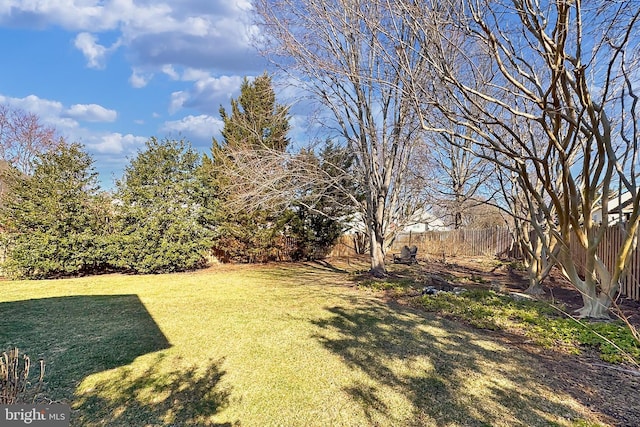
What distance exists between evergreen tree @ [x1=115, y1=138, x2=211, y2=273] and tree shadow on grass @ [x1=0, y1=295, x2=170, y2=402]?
3.49 m

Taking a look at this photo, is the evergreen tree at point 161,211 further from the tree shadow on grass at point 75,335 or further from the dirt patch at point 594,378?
the dirt patch at point 594,378

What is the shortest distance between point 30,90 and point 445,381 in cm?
1846

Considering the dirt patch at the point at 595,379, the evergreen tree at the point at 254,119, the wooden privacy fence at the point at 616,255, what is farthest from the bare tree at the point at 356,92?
the dirt patch at the point at 595,379

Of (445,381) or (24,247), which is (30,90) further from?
(445,381)

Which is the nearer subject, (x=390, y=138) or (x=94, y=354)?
(x=94, y=354)

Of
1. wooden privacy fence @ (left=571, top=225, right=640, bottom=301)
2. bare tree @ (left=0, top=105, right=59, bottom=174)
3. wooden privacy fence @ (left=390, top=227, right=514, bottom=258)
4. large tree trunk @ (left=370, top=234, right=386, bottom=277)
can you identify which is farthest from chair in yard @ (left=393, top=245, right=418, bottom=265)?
bare tree @ (left=0, top=105, right=59, bottom=174)

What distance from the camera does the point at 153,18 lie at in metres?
8.05

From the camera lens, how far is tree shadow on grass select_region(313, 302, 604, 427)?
2.42 m

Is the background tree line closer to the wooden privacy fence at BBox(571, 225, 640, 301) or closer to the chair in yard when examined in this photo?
the chair in yard

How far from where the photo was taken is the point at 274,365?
10.7 feet

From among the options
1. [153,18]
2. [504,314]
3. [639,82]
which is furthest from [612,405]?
[153,18]

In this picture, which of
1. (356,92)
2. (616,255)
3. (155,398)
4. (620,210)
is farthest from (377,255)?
(155,398)

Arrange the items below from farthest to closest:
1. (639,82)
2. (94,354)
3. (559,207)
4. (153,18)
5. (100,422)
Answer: (153,18), (639,82), (559,207), (94,354), (100,422)

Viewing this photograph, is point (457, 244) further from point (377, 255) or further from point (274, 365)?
point (274, 365)
